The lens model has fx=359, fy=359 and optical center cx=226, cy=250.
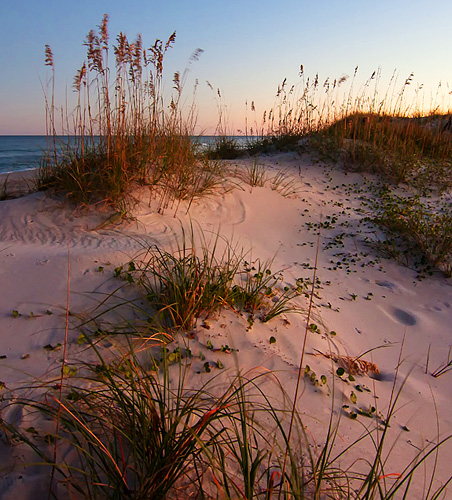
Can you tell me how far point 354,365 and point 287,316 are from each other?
1.81ft

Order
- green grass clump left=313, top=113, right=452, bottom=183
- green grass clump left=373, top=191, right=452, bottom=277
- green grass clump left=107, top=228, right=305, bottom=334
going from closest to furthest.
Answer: green grass clump left=107, top=228, right=305, bottom=334 < green grass clump left=373, top=191, right=452, bottom=277 < green grass clump left=313, top=113, right=452, bottom=183

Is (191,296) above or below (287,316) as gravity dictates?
above

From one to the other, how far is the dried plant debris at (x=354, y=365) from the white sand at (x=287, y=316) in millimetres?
47

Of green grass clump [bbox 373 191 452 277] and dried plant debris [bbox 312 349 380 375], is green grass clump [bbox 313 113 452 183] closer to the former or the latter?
green grass clump [bbox 373 191 452 277]

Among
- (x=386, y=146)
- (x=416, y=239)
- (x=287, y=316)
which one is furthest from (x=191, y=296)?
(x=386, y=146)

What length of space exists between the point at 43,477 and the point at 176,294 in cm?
113

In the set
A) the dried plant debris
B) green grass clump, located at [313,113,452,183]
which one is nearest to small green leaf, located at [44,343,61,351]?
the dried plant debris

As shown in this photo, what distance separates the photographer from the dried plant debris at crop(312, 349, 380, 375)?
2234 millimetres

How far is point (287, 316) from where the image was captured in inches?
102

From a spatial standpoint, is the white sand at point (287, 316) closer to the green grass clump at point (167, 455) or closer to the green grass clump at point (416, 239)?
the green grass clump at point (167, 455)

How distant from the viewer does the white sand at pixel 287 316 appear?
70.7 inches

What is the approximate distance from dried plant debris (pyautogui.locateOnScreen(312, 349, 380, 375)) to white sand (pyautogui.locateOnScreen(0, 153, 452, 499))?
0.05 meters

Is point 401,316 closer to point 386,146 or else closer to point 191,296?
point 191,296

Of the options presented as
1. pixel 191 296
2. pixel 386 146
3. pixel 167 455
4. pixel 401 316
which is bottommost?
pixel 401 316
